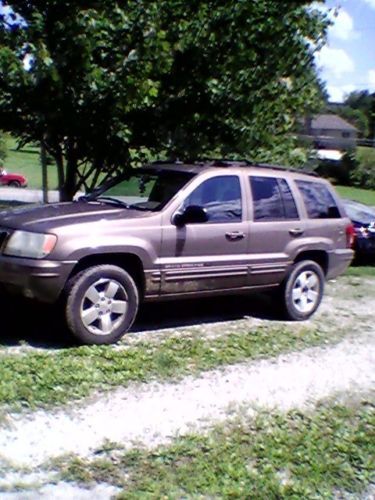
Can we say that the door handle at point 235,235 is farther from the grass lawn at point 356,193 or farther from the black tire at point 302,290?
the grass lawn at point 356,193

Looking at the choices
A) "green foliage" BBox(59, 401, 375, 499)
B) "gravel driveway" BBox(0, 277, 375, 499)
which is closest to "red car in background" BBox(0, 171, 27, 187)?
"gravel driveway" BBox(0, 277, 375, 499)

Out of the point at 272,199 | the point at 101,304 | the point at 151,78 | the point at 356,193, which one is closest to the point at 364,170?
the point at 356,193

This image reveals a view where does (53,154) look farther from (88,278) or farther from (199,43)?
(88,278)

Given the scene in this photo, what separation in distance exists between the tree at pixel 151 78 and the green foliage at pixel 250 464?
15.8 feet

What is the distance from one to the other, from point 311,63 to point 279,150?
4.61ft

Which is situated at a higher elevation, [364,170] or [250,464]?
[364,170]

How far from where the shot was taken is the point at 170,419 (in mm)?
4363

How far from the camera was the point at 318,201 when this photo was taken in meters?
7.62

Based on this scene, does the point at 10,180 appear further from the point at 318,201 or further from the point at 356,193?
the point at 318,201

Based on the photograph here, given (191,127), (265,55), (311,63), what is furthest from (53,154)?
(311,63)

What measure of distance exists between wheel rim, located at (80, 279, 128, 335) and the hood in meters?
0.59

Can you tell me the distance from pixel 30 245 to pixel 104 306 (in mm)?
831

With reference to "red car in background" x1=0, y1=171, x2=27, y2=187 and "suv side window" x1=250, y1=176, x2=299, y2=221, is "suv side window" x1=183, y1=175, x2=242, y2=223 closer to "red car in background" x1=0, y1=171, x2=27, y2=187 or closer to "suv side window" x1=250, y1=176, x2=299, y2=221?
"suv side window" x1=250, y1=176, x2=299, y2=221

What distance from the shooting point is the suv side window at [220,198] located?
6457 mm
